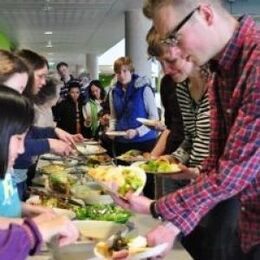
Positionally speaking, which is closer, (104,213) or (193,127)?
(104,213)

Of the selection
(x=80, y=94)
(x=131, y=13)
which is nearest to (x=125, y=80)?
(x=80, y=94)

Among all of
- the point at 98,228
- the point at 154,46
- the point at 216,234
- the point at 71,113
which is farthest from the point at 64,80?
the point at 98,228

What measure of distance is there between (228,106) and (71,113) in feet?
18.6

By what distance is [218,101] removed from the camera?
1.60 meters

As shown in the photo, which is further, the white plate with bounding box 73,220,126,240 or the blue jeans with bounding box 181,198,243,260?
the blue jeans with bounding box 181,198,243,260

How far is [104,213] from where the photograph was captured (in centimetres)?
183

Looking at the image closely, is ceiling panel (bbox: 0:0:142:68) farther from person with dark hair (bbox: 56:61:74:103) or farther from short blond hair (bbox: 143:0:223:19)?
short blond hair (bbox: 143:0:223:19)

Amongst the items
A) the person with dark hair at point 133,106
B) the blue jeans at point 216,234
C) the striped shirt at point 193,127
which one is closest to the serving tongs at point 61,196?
the blue jeans at point 216,234

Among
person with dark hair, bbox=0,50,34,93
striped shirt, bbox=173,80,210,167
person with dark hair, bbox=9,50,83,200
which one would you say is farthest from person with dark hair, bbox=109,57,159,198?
person with dark hair, bbox=0,50,34,93

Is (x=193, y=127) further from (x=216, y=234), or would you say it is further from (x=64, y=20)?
(x=64, y=20)

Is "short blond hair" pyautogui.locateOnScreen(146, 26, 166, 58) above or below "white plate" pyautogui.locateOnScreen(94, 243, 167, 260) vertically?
above

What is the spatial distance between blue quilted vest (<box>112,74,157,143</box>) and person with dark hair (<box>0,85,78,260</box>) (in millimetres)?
3135

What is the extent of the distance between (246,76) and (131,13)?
8.08m

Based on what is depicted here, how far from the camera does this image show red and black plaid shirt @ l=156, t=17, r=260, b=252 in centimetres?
133
